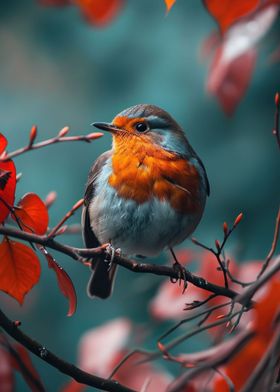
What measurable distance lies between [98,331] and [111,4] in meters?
0.97

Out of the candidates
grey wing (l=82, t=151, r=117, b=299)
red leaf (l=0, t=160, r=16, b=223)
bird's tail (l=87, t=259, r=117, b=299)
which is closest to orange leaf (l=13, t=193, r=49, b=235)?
red leaf (l=0, t=160, r=16, b=223)

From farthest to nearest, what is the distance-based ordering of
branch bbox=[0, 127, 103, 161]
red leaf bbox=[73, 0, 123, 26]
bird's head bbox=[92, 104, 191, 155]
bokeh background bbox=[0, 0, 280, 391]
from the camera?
1. bokeh background bbox=[0, 0, 280, 391]
2. bird's head bbox=[92, 104, 191, 155]
3. red leaf bbox=[73, 0, 123, 26]
4. branch bbox=[0, 127, 103, 161]

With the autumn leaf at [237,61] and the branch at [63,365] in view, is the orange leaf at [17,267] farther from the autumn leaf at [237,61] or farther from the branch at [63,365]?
the autumn leaf at [237,61]

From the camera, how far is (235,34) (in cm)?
167

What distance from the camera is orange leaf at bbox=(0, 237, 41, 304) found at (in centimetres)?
118

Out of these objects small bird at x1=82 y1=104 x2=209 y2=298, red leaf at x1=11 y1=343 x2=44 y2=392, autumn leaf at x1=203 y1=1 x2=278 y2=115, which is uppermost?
autumn leaf at x1=203 y1=1 x2=278 y2=115

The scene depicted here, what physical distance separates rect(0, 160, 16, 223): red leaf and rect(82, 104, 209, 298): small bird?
0.86 m

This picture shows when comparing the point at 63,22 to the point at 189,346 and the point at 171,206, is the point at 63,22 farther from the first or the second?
the point at 171,206

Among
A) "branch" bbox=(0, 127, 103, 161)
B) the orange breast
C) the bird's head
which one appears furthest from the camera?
the bird's head

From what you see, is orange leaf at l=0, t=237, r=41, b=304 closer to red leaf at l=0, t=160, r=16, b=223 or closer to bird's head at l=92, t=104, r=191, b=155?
red leaf at l=0, t=160, r=16, b=223

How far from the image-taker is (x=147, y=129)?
222 centimetres

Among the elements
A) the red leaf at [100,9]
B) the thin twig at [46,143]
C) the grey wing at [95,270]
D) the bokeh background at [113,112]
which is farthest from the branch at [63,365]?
the bokeh background at [113,112]

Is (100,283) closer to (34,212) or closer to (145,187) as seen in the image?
(145,187)

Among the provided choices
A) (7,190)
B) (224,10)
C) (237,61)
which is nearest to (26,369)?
(7,190)
